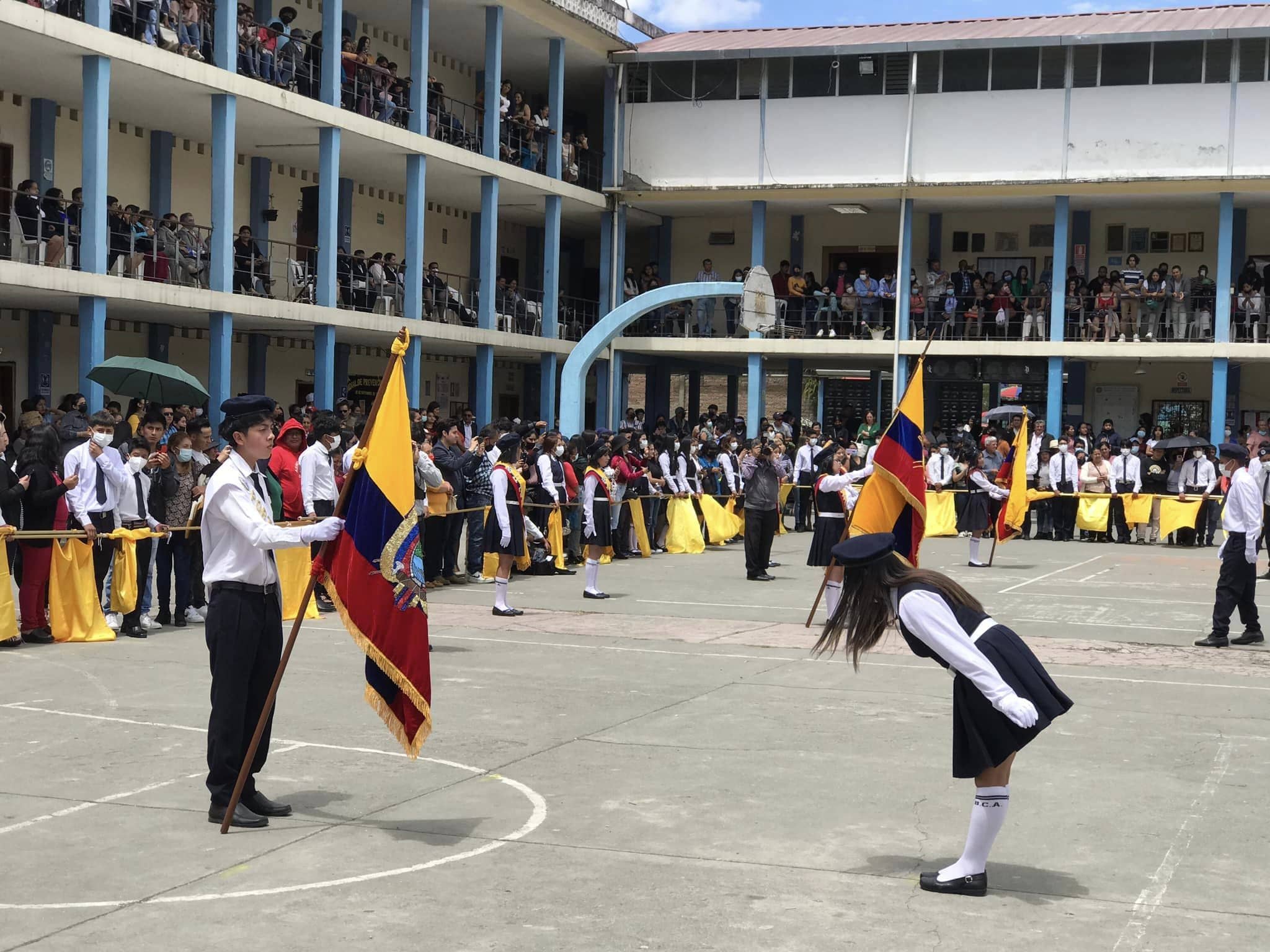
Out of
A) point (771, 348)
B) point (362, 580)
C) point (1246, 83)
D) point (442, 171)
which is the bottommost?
point (362, 580)

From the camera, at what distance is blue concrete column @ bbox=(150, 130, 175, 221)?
2581cm

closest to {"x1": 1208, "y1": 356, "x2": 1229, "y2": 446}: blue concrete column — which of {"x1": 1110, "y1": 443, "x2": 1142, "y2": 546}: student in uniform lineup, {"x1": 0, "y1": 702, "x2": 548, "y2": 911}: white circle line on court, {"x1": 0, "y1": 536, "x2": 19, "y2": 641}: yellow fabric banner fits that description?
{"x1": 1110, "y1": 443, "x2": 1142, "y2": 546}: student in uniform lineup

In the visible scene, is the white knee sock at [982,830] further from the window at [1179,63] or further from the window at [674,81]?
the window at [674,81]

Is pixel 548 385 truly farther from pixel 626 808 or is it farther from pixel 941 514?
pixel 626 808

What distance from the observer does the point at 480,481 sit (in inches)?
749

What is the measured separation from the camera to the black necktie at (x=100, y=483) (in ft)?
42.2

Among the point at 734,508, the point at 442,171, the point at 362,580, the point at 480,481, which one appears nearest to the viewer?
the point at 362,580

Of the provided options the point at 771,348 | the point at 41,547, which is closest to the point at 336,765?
the point at 41,547

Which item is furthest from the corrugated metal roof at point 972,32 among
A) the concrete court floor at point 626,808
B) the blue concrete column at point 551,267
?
the concrete court floor at point 626,808

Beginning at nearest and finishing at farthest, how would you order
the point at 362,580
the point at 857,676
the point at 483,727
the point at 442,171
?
the point at 362,580
the point at 483,727
the point at 857,676
the point at 442,171

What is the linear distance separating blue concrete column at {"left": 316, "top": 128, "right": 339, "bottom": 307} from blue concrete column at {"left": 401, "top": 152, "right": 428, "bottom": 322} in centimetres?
235

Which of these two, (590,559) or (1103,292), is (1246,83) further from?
(590,559)

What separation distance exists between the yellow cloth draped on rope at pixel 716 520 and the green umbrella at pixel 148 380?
31.4ft

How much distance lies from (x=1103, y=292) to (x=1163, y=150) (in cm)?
331
